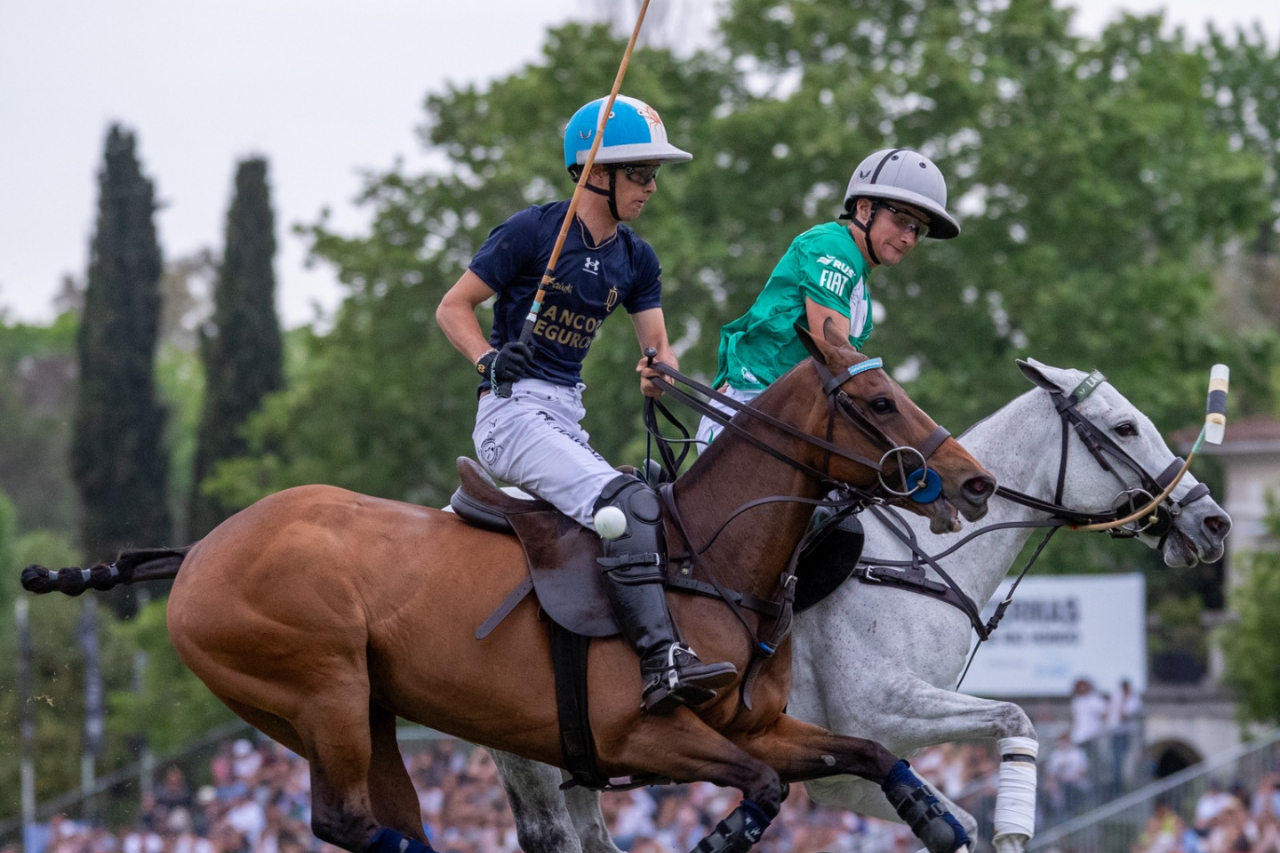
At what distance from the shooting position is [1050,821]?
58.6ft

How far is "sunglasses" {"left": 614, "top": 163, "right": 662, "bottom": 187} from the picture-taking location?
6852 millimetres

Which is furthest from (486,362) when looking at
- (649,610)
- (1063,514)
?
(1063,514)

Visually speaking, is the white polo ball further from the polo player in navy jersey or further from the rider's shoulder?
the rider's shoulder

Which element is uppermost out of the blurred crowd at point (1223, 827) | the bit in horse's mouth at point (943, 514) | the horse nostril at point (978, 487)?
the horse nostril at point (978, 487)

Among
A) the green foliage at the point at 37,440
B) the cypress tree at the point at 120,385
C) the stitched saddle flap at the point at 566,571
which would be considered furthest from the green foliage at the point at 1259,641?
the green foliage at the point at 37,440

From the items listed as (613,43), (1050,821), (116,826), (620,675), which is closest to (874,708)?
(620,675)

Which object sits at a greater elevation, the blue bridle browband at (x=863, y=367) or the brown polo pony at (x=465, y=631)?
the blue bridle browband at (x=863, y=367)

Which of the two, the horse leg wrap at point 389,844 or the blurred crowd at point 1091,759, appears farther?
the blurred crowd at point 1091,759

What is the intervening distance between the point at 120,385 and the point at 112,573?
38.3m

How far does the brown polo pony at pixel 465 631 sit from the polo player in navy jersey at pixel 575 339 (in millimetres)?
220

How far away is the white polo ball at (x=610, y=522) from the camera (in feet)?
20.7

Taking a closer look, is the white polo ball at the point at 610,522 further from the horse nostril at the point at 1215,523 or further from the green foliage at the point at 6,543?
the green foliage at the point at 6,543

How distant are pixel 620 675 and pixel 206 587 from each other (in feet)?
5.36

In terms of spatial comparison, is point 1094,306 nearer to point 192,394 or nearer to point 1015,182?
point 1015,182
